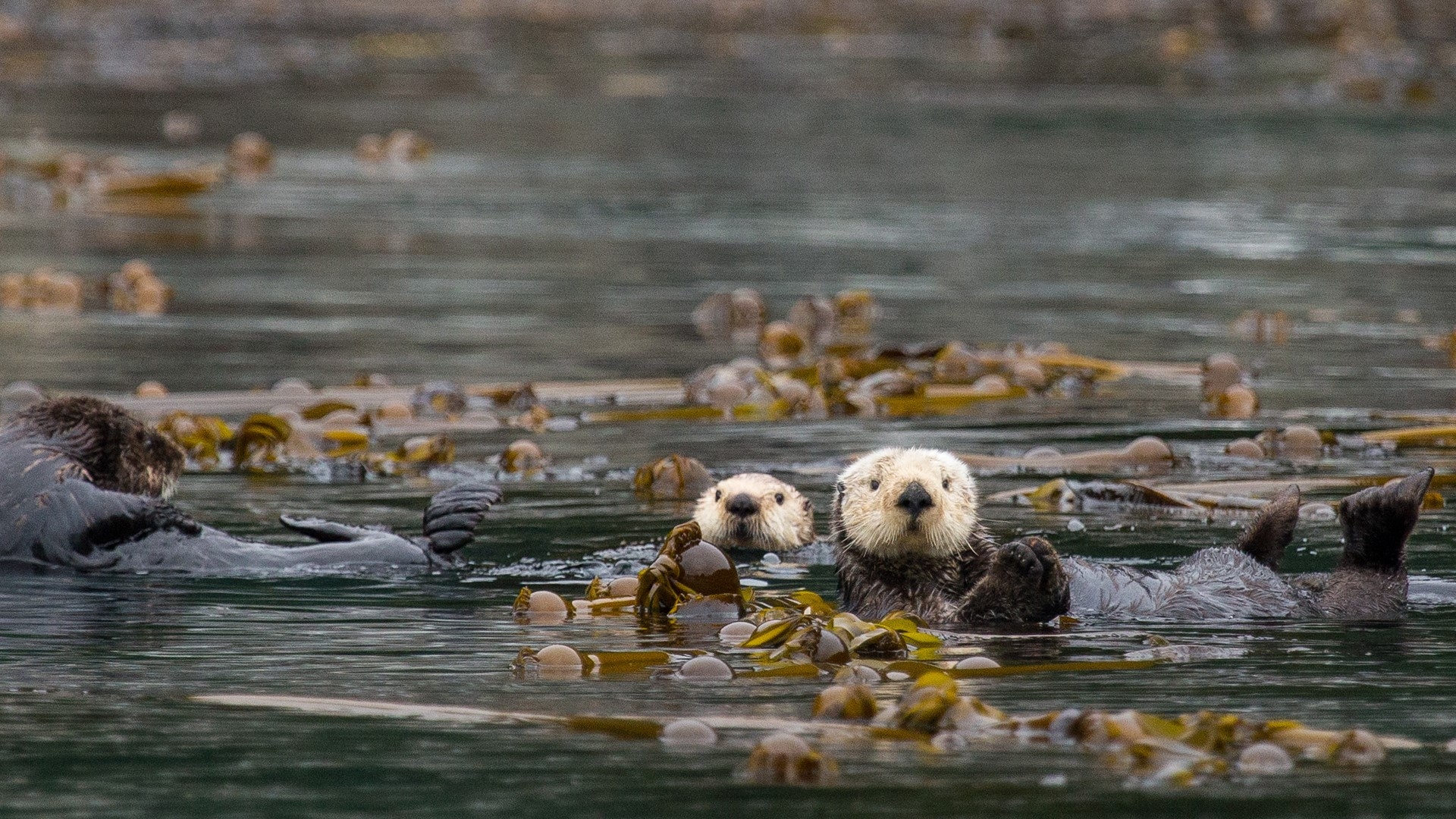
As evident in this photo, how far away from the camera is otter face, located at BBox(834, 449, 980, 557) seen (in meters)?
5.28

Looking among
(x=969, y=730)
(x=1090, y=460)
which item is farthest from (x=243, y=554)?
(x=1090, y=460)

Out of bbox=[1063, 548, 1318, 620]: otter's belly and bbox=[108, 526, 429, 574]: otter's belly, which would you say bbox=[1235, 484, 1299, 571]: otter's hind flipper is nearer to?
bbox=[1063, 548, 1318, 620]: otter's belly

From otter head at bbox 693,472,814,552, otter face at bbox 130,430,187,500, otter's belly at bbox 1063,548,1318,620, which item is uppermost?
otter face at bbox 130,430,187,500

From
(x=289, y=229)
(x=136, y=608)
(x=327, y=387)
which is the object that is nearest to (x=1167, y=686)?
(x=136, y=608)

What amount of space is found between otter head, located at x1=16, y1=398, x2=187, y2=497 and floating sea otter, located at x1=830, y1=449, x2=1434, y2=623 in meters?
2.14

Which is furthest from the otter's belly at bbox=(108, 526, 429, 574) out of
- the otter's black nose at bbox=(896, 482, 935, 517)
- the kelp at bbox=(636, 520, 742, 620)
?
the otter's black nose at bbox=(896, 482, 935, 517)

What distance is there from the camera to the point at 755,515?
20.9 ft

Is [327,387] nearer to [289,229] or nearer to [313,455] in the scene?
[313,455]

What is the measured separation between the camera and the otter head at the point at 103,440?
6250 mm

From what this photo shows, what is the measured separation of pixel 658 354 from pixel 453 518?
445 cm

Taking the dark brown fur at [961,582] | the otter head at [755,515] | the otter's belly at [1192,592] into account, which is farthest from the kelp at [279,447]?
the otter's belly at [1192,592]

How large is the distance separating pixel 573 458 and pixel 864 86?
1720cm

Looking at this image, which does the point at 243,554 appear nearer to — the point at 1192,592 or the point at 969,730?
the point at 1192,592

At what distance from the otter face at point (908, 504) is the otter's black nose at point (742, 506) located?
787mm
